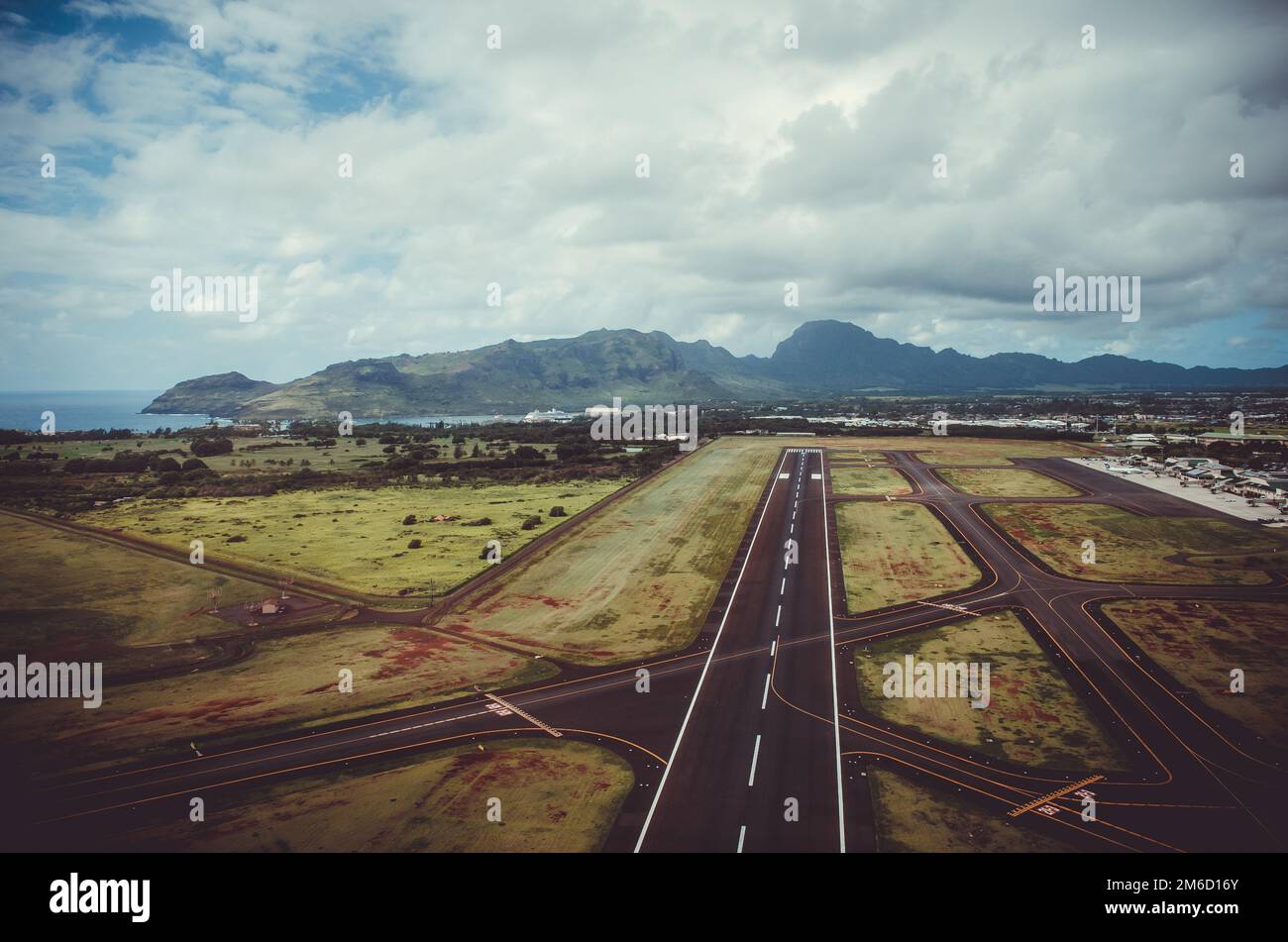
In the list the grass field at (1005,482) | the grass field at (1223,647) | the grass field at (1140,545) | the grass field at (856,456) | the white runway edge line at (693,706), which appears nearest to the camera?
the white runway edge line at (693,706)

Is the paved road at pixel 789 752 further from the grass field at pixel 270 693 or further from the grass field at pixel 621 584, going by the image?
the grass field at pixel 621 584

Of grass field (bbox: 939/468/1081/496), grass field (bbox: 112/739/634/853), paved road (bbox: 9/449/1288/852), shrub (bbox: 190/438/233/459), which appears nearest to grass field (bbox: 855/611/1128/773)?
paved road (bbox: 9/449/1288/852)

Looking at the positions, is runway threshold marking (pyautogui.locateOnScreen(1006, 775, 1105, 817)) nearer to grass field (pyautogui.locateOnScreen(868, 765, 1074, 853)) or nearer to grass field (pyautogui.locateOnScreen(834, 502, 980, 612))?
grass field (pyautogui.locateOnScreen(868, 765, 1074, 853))

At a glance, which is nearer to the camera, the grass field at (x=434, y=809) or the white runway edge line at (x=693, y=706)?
the grass field at (x=434, y=809)

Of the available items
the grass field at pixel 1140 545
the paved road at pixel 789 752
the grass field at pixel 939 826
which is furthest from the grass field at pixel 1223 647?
the grass field at pixel 939 826

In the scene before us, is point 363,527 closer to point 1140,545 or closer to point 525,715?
point 525,715

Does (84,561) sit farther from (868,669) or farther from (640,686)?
(868,669)
